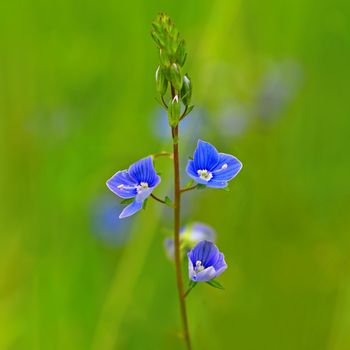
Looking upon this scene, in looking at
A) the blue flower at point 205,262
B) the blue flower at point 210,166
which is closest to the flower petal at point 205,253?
the blue flower at point 205,262

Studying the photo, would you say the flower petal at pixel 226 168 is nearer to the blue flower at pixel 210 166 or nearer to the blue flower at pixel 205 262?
the blue flower at pixel 210 166

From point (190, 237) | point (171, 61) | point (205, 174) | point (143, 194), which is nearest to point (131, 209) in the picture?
point (143, 194)

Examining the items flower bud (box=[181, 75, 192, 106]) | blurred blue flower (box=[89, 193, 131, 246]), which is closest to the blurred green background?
blurred blue flower (box=[89, 193, 131, 246])

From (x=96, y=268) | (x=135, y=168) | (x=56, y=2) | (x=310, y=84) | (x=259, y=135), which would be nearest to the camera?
(x=135, y=168)

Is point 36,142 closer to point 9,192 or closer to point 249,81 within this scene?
point 9,192

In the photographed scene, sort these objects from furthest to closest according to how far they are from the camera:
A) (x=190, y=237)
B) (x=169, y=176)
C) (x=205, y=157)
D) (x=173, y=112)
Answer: (x=169, y=176) < (x=190, y=237) < (x=205, y=157) < (x=173, y=112)

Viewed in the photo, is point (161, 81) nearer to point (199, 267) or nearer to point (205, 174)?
point (205, 174)

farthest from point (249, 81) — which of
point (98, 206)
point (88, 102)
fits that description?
point (98, 206)
